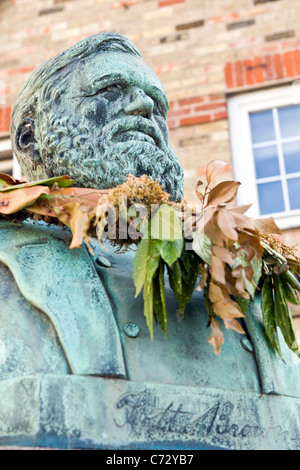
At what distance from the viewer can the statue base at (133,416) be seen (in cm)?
236

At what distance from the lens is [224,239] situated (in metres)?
2.46

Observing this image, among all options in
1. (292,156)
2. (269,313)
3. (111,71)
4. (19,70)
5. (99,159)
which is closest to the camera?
(269,313)

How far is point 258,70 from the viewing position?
7.48m

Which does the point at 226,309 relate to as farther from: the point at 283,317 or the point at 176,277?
the point at 283,317

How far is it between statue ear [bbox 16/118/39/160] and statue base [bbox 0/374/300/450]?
108 centimetres

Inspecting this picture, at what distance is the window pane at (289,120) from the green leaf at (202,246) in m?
5.11

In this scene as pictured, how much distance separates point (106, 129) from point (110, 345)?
32.4 inches

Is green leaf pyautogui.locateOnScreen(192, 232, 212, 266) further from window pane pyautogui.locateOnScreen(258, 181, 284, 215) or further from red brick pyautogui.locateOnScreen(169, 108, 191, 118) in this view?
red brick pyautogui.locateOnScreen(169, 108, 191, 118)

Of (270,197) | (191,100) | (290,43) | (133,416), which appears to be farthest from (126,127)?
(290,43)

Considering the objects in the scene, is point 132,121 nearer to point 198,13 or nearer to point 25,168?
point 25,168

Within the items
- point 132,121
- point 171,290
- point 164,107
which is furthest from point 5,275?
point 164,107

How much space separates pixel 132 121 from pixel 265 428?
1.06 m

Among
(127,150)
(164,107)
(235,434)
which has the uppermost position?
(164,107)

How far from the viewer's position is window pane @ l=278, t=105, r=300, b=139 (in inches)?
295
